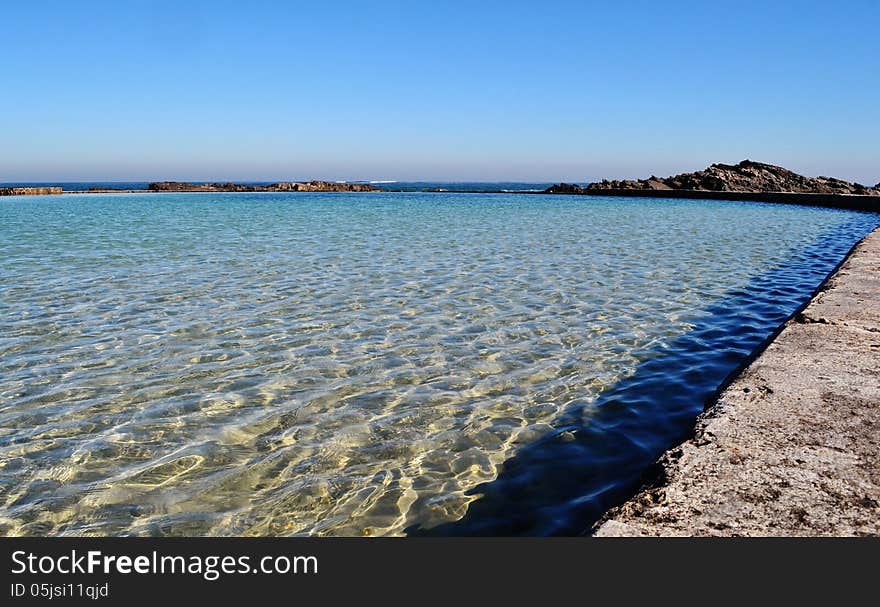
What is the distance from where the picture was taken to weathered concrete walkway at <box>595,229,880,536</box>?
2.31m

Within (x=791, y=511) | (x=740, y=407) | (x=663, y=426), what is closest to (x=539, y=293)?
(x=663, y=426)

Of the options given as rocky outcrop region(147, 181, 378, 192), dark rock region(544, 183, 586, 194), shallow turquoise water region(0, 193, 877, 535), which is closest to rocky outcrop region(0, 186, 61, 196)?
rocky outcrop region(147, 181, 378, 192)

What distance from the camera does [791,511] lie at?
2.35 metres

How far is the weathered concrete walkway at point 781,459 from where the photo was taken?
2312 mm

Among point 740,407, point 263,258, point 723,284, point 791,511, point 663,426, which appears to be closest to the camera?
point 791,511

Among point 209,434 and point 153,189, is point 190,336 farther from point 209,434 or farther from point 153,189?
point 153,189

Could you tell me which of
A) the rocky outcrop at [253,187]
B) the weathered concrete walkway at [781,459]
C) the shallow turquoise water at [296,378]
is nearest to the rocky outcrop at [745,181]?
the rocky outcrop at [253,187]

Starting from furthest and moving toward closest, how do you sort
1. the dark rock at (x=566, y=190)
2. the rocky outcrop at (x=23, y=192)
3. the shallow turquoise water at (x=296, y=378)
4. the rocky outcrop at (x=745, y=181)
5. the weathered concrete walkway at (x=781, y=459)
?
the dark rock at (x=566, y=190), the rocky outcrop at (x=23, y=192), the rocky outcrop at (x=745, y=181), the shallow turquoise water at (x=296, y=378), the weathered concrete walkway at (x=781, y=459)

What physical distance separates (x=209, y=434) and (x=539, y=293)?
18.7 ft

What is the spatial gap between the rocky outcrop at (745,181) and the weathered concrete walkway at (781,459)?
6099 cm

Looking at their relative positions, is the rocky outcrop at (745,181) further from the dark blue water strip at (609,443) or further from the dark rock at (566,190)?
the dark blue water strip at (609,443)

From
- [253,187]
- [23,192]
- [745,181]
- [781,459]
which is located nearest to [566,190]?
[745,181]

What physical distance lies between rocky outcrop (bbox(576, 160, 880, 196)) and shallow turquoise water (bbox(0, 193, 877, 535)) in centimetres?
5575

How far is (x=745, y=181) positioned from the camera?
6225cm
